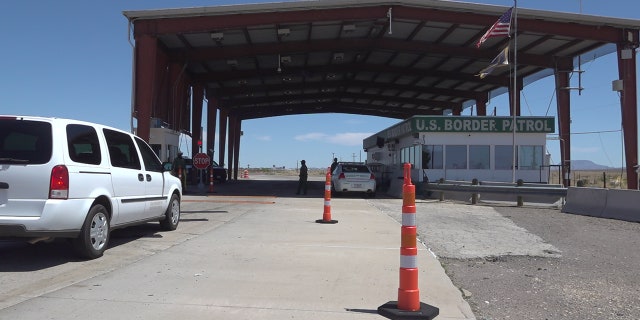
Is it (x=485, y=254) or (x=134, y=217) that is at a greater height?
(x=134, y=217)

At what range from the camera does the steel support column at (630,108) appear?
22.3m

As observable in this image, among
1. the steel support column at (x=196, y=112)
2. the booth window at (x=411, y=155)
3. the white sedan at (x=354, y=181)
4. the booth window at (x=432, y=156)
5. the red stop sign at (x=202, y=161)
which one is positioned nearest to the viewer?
the white sedan at (x=354, y=181)

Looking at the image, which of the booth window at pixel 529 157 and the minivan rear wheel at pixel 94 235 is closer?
the minivan rear wheel at pixel 94 235

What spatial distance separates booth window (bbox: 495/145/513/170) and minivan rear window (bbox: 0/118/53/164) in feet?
68.0

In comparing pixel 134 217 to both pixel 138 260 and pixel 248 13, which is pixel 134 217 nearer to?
pixel 138 260

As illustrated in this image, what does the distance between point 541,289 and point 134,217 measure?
6.19 m

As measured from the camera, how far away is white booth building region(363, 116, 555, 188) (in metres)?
23.7

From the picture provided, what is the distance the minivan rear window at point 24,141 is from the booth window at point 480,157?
65.9 ft

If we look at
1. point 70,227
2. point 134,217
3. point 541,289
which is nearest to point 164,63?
point 134,217

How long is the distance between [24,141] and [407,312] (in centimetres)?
528

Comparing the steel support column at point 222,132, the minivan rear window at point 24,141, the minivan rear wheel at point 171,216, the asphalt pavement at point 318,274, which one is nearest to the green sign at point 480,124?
the asphalt pavement at point 318,274

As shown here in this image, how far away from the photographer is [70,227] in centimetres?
690

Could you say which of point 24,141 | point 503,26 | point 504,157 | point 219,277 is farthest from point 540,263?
point 504,157

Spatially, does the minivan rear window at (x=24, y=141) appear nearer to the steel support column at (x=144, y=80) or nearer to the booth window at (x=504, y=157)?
the steel support column at (x=144, y=80)
